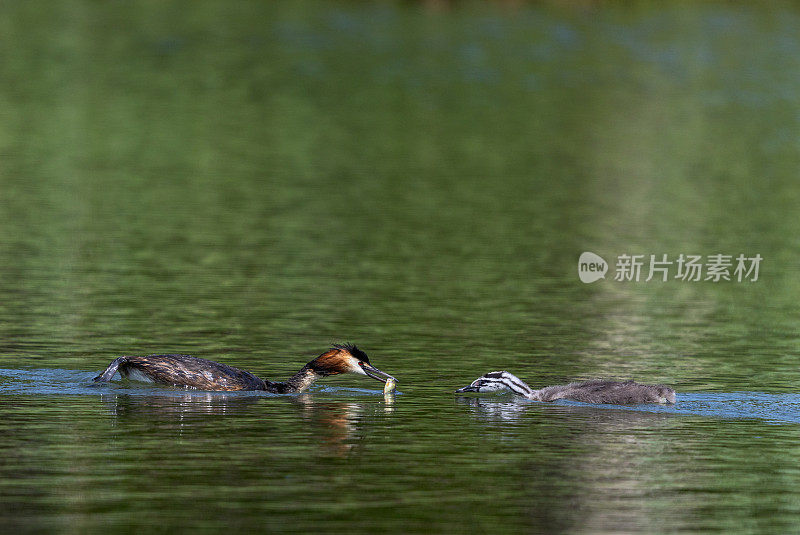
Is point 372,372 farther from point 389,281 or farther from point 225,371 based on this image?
point 389,281

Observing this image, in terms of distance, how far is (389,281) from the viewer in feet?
89.1

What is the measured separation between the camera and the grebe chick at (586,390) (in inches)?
699

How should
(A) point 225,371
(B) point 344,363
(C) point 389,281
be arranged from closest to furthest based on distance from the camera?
(A) point 225,371 < (B) point 344,363 < (C) point 389,281

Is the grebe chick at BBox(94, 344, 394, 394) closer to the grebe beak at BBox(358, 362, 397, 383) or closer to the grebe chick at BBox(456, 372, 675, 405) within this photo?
the grebe beak at BBox(358, 362, 397, 383)

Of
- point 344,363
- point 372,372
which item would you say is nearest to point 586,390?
point 372,372

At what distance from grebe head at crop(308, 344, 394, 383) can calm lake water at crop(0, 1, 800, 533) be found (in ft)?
0.97

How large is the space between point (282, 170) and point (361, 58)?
80.8ft

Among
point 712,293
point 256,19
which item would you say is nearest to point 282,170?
point 712,293

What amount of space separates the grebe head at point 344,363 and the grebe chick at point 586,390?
1.00 meters

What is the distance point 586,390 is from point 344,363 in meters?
2.67

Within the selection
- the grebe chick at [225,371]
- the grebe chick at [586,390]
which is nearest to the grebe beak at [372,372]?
the grebe chick at [225,371]

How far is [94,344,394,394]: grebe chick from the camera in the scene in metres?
18.2

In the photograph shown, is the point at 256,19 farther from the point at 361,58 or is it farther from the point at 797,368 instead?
the point at 797,368

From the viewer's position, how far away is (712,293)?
27.7 meters
